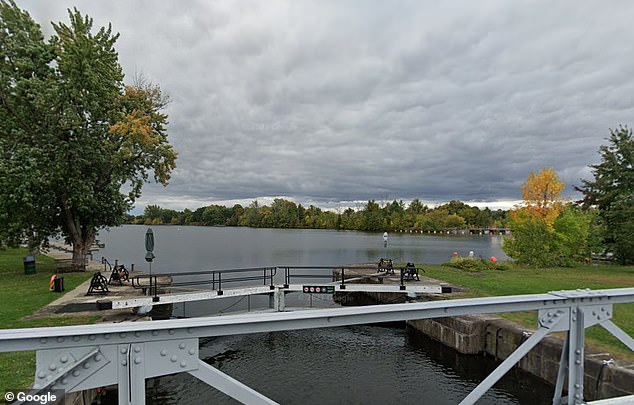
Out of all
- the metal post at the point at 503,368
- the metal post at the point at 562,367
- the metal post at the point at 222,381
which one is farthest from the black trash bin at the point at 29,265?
the metal post at the point at 562,367

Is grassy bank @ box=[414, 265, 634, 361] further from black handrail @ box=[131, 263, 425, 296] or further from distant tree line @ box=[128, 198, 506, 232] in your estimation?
distant tree line @ box=[128, 198, 506, 232]

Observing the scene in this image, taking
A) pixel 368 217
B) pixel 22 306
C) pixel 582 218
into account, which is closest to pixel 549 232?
pixel 582 218

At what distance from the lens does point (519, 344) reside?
9922 mm

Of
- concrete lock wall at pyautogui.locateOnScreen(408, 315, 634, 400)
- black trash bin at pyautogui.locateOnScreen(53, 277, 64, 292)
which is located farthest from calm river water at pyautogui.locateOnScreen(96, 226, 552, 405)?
black trash bin at pyautogui.locateOnScreen(53, 277, 64, 292)

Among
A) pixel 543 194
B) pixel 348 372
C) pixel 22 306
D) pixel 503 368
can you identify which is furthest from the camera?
pixel 543 194

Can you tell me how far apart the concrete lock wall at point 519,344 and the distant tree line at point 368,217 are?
405 feet

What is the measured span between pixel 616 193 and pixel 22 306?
133 ft

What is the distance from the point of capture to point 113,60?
2155 centimetres

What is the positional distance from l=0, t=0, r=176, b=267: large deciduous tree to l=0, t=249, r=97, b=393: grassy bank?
2272 millimetres

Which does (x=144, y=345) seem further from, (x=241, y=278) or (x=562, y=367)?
(x=241, y=278)

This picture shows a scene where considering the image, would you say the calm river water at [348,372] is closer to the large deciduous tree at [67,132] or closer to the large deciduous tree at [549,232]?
the large deciduous tree at [67,132]

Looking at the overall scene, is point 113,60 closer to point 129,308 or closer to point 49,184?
point 49,184

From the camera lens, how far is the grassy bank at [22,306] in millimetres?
6590

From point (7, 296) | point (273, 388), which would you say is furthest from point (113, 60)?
point (273, 388)
